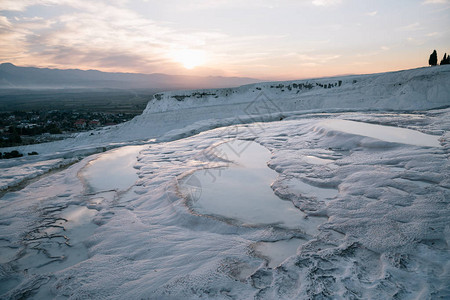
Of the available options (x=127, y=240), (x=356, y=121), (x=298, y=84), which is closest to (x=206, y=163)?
(x=127, y=240)

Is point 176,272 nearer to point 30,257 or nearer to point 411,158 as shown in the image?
point 30,257

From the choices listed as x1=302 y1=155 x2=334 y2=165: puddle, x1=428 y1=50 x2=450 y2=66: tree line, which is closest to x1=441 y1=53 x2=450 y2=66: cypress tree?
x1=428 y1=50 x2=450 y2=66: tree line

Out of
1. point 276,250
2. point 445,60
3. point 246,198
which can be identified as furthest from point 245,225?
point 445,60

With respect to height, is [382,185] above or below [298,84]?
below

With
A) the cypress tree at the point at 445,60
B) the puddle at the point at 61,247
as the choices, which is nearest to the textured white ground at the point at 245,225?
the puddle at the point at 61,247

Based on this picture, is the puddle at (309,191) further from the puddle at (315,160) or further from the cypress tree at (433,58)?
the cypress tree at (433,58)

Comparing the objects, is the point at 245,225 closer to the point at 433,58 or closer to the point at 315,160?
the point at 315,160
